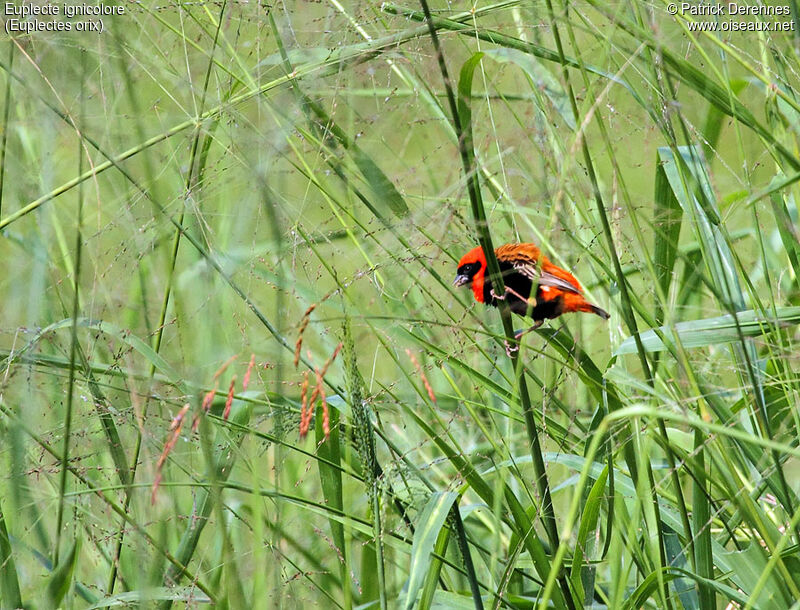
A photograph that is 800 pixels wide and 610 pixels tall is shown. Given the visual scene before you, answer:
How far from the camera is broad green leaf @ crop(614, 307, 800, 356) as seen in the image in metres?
1.07

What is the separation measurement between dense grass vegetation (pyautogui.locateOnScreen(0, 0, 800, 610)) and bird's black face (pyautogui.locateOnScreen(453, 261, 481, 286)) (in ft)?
0.25

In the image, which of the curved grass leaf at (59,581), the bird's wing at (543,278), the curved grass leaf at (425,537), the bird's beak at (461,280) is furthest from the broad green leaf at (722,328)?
the curved grass leaf at (59,581)

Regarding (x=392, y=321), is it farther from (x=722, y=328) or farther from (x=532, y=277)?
(x=722, y=328)

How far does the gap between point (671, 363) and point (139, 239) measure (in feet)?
2.77

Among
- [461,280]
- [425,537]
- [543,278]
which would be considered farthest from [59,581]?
[543,278]

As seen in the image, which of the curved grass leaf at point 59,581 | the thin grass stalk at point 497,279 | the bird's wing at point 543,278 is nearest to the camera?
the thin grass stalk at point 497,279

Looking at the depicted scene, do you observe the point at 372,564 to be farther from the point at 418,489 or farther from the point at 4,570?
the point at 4,570

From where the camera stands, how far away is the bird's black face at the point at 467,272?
172 centimetres

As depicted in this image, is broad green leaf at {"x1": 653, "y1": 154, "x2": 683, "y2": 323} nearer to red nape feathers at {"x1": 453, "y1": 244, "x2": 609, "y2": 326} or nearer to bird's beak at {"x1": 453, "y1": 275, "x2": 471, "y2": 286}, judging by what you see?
red nape feathers at {"x1": 453, "y1": 244, "x2": 609, "y2": 326}

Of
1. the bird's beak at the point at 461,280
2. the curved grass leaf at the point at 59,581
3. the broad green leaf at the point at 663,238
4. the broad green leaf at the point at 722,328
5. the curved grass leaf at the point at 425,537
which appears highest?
the broad green leaf at the point at 663,238

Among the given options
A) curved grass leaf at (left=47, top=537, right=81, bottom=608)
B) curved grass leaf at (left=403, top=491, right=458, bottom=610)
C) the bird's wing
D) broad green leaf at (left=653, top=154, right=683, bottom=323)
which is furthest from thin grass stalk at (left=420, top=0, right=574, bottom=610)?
curved grass leaf at (left=47, top=537, right=81, bottom=608)

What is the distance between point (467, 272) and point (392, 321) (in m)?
0.38

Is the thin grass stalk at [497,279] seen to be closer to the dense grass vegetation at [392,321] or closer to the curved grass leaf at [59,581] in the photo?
the dense grass vegetation at [392,321]

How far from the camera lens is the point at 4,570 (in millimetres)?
1306
